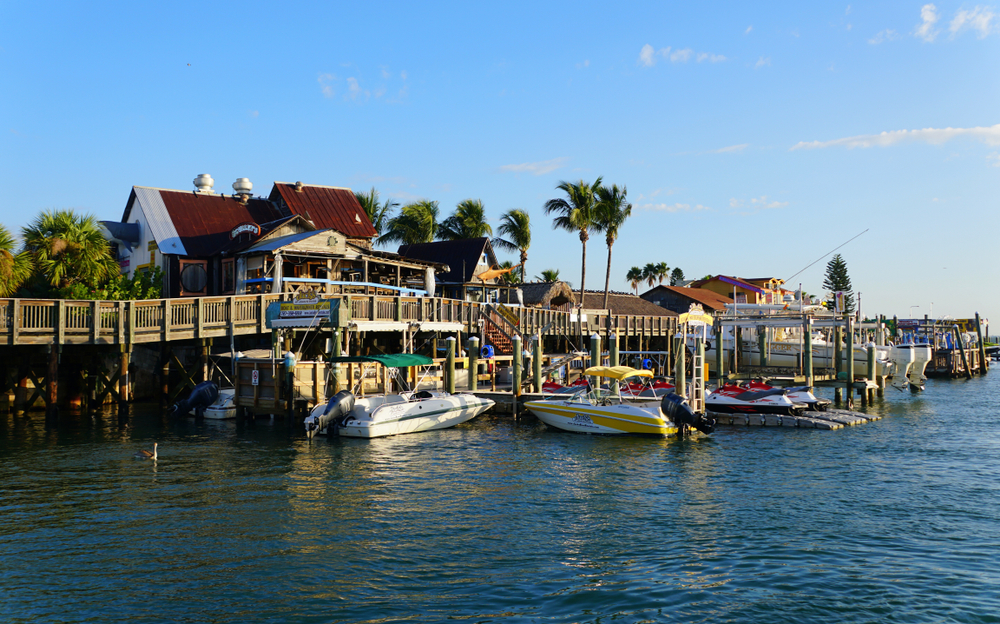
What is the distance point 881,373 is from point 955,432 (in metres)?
17.8

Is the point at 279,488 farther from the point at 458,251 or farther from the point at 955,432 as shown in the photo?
the point at 458,251

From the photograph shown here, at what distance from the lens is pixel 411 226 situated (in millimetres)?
67688

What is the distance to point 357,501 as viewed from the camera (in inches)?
661

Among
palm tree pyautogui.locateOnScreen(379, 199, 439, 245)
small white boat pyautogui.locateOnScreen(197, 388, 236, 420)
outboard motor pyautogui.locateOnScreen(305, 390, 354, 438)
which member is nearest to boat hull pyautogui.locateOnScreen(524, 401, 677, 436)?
outboard motor pyautogui.locateOnScreen(305, 390, 354, 438)

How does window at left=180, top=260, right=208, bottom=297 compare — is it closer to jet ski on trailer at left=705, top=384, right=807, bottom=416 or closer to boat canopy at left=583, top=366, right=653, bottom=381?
boat canopy at left=583, top=366, right=653, bottom=381

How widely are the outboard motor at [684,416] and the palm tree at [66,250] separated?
2590 centimetres

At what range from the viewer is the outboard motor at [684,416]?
1020 inches

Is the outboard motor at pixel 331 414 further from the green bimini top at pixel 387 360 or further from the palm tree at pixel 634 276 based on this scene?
the palm tree at pixel 634 276

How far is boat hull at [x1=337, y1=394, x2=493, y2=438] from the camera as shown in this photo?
25.4m

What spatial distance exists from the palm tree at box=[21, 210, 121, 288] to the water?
439 inches

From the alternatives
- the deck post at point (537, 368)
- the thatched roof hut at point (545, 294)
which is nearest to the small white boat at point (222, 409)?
the deck post at point (537, 368)

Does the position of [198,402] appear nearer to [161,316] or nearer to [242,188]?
[161,316]

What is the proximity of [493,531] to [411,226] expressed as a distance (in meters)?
55.1

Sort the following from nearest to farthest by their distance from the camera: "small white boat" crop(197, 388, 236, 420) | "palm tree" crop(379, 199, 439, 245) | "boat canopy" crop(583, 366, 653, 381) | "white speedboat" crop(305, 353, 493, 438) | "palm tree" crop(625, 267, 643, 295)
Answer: "white speedboat" crop(305, 353, 493, 438)
"boat canopy" crop(583, 366, 653, 381)
"small white boat" crop(197, 388, 236, 420)
"palm tree" crop(379, 199, 439, 245)
"palm tree" crop(625, 267, 643, 295)
